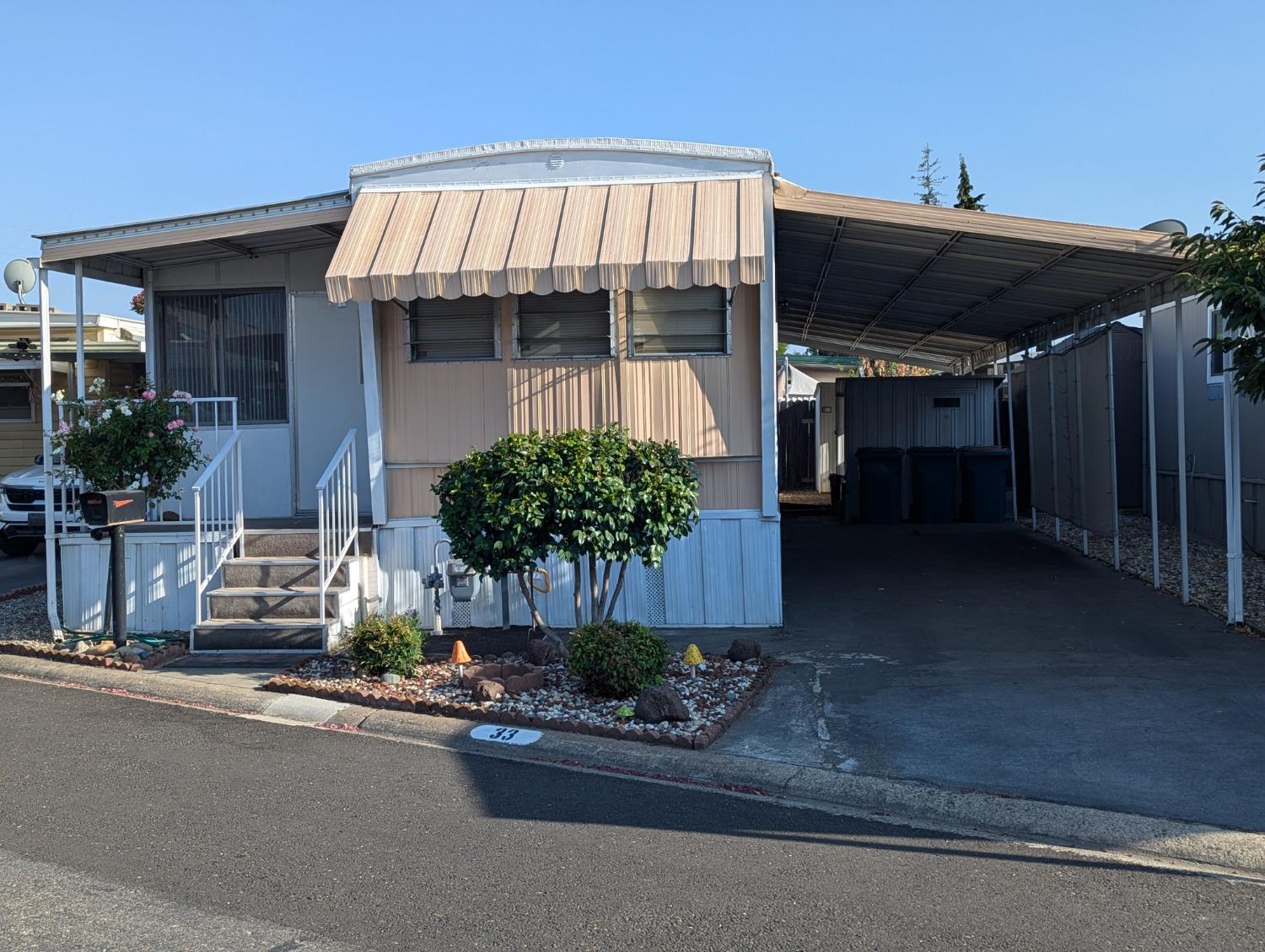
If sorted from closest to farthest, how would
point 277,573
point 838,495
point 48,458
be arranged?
point 277,573 → point 48,458 → point 838,495

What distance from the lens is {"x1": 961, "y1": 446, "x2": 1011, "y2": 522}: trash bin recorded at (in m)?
17.6

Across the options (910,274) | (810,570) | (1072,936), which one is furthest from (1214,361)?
(1072,936)

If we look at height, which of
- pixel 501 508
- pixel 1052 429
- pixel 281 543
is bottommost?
pixel 281 543

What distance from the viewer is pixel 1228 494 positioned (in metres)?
9.38

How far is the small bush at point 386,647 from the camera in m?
7.86

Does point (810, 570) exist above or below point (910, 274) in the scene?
below

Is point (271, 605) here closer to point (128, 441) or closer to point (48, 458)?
point (128, 441)

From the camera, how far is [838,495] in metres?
19.5

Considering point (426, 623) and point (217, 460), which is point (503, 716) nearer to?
point (426, 623)

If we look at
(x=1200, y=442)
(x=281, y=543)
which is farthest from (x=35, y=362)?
(x=1200, y=442)

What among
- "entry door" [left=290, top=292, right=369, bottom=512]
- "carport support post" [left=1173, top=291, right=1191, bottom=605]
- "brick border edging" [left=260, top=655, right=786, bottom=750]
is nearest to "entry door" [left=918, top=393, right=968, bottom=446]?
"carport support post" [left=1173, top=291, right=1191, bottom=605]

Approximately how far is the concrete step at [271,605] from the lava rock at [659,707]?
3325 millimetres

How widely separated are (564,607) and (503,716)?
2.90 meters

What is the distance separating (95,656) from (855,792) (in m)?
6.06
